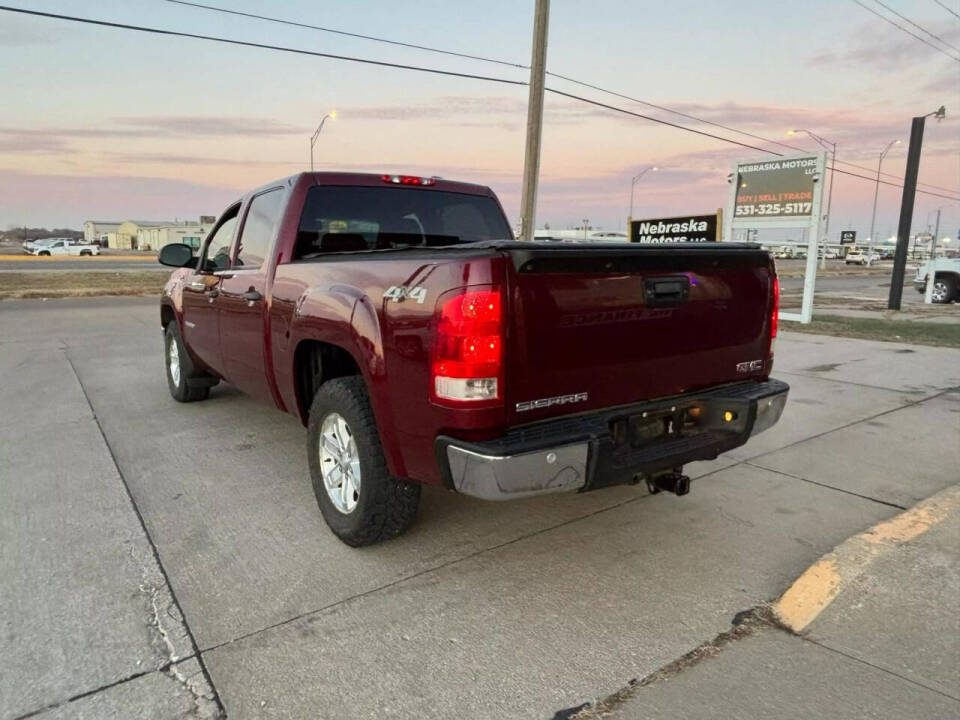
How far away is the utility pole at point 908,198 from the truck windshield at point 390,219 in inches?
633

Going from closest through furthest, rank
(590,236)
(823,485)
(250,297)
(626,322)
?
(626,322), (250,297), (823,485), (590,236)

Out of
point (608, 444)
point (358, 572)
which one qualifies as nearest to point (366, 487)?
point (358, 572)

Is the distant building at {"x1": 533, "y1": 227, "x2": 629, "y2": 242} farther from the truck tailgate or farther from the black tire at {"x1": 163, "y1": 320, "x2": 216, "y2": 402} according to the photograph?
the black tire at {"x1": 163, "y1": 320, "x2": 216, "y2": 402}

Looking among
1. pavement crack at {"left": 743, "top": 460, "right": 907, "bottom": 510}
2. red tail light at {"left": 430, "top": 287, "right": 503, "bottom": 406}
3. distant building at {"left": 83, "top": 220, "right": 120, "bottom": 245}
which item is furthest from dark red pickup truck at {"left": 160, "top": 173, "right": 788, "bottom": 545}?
distant building at {"left": 83, "top": 220, "right": 120, "bottom": 245}

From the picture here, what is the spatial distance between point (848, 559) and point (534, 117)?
40.6ft

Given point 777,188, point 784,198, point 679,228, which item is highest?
point 777,188

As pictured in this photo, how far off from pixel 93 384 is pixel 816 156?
13.9 m

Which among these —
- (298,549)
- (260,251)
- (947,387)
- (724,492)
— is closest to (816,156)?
(947,387)

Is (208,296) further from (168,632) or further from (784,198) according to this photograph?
(784,198)

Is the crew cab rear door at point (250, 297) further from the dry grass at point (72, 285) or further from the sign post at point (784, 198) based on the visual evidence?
the dry grass at point (72, 285)

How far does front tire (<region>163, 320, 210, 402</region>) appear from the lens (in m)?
6.31

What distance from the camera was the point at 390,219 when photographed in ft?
15.1

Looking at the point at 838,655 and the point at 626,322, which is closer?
the point at 838,655

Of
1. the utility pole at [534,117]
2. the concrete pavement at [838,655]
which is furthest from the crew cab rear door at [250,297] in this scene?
the utility pole at [534,117]
